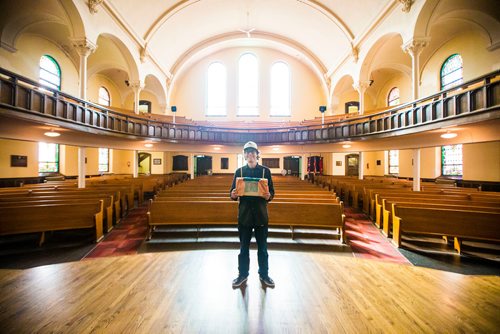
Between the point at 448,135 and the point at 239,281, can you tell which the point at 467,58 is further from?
the point at 239,281

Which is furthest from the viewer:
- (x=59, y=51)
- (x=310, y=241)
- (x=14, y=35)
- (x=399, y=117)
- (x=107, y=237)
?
(x=59, y=51)

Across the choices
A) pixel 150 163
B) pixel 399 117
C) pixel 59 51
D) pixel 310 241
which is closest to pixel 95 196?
pixel 310 241

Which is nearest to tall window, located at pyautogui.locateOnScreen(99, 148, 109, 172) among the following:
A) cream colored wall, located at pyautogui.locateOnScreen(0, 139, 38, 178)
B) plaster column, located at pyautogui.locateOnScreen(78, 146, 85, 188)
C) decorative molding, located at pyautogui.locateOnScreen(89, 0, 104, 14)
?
cream colored wall, located at pyautogui.locateOnScreen(0, 139, 38, 178)

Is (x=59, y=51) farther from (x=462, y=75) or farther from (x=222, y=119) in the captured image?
(x=462, y=75)

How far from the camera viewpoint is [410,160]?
45.2 feet

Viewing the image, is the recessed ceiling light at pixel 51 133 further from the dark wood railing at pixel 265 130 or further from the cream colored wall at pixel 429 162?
the cream colored wall at pixel 429 162

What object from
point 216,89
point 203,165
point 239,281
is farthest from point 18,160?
point 216,89

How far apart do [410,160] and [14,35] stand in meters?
21.6

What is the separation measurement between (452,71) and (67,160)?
21466mm

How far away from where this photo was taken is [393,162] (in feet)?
53.3

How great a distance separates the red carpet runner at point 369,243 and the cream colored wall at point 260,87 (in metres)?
14.5

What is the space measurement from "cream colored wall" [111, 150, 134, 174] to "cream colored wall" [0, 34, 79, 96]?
541cm

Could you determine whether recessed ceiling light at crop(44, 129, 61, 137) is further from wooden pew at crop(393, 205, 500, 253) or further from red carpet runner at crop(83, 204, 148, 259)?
wooden pew at crop(393, 205, 500, 253)

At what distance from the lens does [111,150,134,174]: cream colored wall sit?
1703 cm
